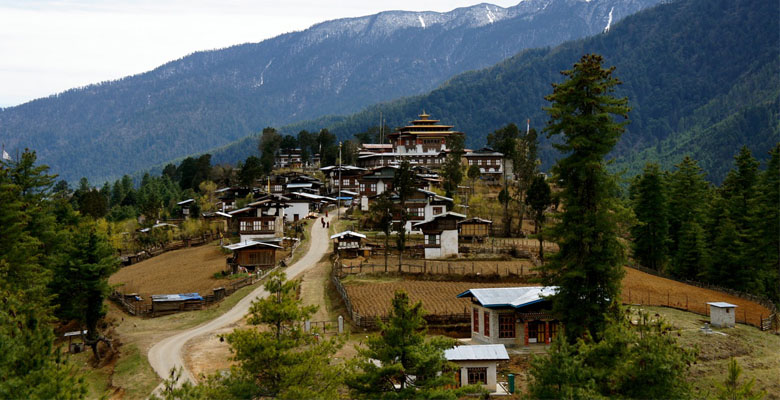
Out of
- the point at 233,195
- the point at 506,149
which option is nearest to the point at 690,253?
the point at 506,149

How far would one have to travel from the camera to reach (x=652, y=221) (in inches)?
2795

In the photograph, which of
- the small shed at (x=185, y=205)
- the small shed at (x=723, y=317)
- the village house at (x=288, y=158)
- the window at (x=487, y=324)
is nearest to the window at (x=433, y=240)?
the window at (x=487, y=324)

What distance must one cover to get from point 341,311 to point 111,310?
20872mm

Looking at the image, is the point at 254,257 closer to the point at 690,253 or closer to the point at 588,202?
the point at 588,202

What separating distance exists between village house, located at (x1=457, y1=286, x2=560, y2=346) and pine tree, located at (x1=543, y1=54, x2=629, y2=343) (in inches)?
238

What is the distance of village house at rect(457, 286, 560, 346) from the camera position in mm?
38875

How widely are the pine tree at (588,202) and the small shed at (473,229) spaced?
4036cm

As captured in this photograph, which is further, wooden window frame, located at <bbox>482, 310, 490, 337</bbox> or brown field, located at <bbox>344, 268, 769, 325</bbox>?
brown field, located at <bbox>344, 268, 769, 325</bbox>

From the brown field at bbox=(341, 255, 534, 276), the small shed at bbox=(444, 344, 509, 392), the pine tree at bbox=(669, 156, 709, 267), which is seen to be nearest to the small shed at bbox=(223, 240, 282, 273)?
the brown field at bbox=(341, 255, 534, 276)

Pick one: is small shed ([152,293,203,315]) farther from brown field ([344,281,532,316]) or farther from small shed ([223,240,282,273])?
small shed ([223,240,282,273])

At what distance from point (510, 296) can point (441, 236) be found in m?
27.1

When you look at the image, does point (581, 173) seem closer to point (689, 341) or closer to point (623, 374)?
point (623, 374)

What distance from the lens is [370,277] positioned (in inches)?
2290

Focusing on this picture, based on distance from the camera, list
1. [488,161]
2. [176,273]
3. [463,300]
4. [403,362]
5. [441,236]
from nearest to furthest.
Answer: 1. [403,362]
2. [463,300]
3. [441,236]
4. [176,273]
5. [488,161]
